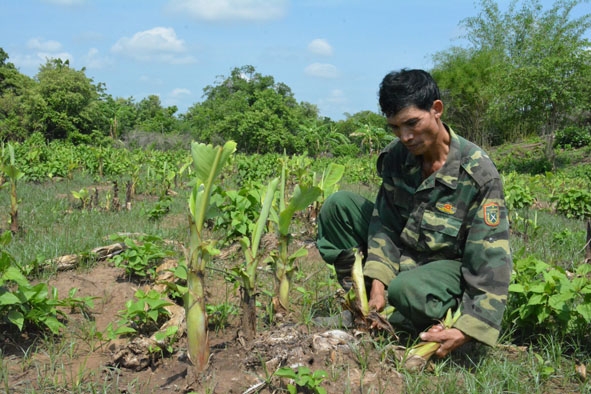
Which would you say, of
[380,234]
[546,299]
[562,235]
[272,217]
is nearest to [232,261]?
[272,217]

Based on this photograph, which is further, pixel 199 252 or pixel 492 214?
pixel 492 214

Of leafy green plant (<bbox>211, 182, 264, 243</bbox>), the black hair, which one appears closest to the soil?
the black hair

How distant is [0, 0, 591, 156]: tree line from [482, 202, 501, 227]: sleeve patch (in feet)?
29.1

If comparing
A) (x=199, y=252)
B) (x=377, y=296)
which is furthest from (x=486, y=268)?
(x=199, y=252)

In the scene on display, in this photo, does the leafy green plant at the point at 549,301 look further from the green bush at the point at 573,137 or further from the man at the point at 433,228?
the green bush at the point at 573,137

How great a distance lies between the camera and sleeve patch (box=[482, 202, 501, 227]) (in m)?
2.40

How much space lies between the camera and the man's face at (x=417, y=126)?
2434 mm

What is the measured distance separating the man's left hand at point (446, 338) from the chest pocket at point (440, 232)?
1.51 ft

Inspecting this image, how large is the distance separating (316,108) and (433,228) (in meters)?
32.3

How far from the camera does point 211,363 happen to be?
2236mm

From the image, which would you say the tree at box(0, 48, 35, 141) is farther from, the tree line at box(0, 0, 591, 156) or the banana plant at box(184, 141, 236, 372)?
the banana plant at box(184, 141, 236, 372)

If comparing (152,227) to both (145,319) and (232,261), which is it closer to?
(232,261)

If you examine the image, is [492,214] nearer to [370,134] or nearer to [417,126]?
[417,126]

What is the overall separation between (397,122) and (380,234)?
2.17 ft
